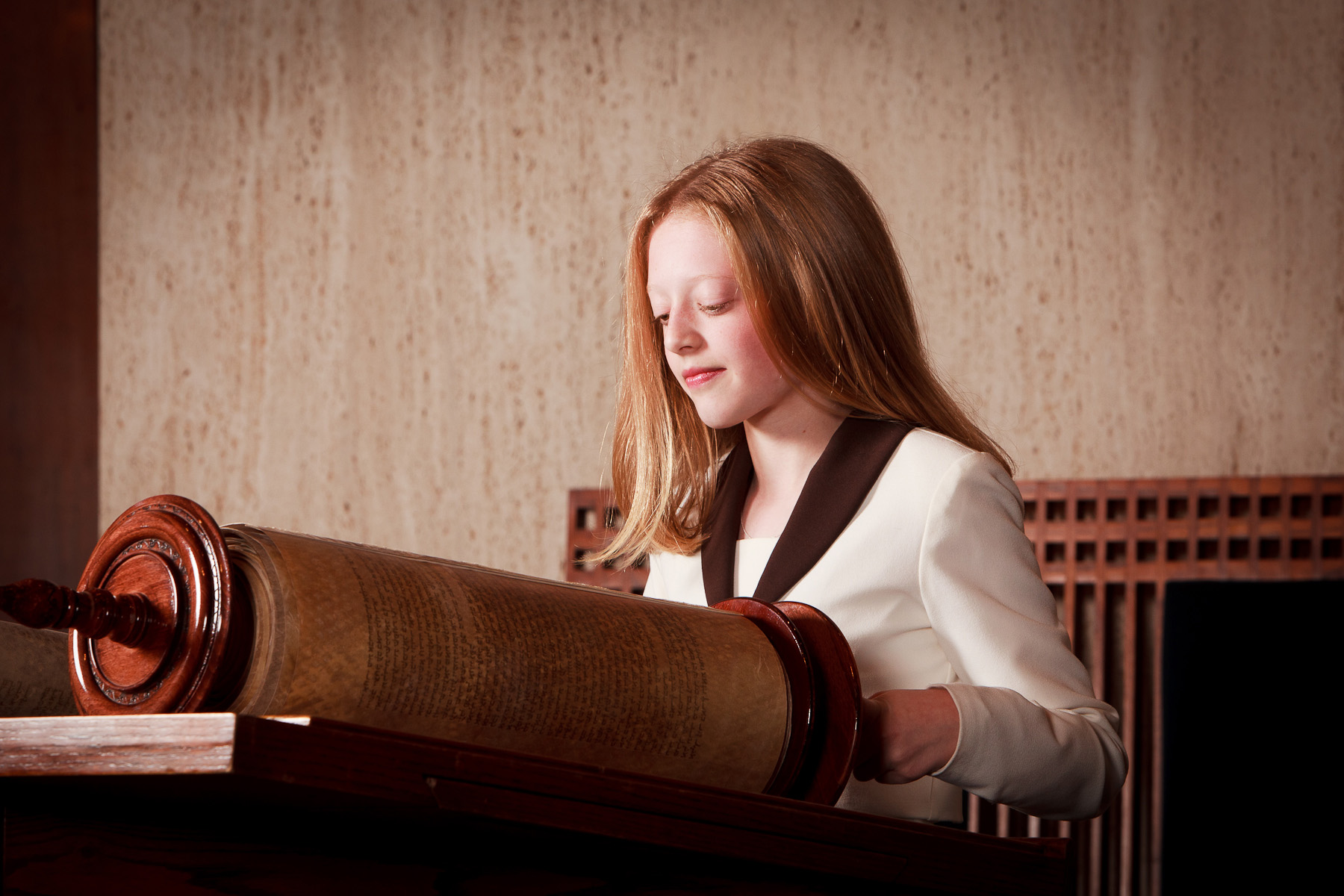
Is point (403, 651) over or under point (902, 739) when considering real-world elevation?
over

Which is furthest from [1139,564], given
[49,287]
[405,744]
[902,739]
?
[49,287]

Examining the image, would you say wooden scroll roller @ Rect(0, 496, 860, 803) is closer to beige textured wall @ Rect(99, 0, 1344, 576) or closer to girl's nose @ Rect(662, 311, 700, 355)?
girl's nose @ Rect(662, 311, 700, 355)

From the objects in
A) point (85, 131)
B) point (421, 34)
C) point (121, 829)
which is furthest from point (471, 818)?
point (85, 131)

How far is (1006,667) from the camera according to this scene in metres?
1.05

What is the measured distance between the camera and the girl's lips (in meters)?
1.25

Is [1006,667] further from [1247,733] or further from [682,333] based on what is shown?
[1247,733]

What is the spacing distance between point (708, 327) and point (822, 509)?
20 cm

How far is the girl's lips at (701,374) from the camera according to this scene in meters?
1.25

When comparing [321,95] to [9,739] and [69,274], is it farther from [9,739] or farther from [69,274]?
[9,739]

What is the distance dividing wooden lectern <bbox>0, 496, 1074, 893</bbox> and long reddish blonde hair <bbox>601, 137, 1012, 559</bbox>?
52cm

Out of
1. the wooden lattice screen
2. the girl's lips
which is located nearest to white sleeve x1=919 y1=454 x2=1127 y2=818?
the girl's lips

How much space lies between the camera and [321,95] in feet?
12.5

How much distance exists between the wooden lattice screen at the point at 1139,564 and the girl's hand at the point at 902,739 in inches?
72.5

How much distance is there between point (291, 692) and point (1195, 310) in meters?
2.64
